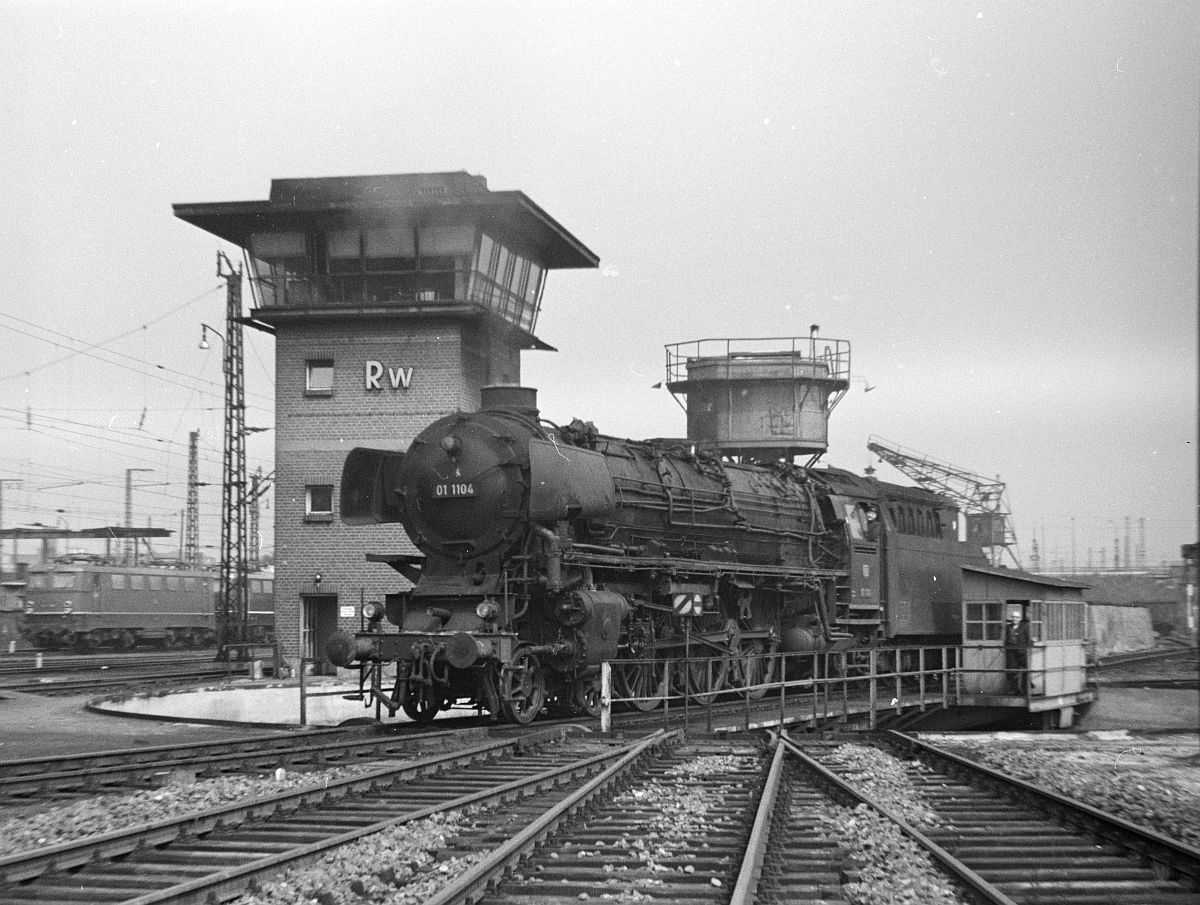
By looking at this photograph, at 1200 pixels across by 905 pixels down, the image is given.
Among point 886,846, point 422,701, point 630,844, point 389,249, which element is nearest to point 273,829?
point 630,844

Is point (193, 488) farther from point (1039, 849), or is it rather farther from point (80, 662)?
point (1039, 849)

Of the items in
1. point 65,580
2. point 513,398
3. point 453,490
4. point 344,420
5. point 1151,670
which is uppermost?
point 344,420

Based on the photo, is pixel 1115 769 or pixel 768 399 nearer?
pixel 1115 769

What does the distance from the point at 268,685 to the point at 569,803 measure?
17.3 metres

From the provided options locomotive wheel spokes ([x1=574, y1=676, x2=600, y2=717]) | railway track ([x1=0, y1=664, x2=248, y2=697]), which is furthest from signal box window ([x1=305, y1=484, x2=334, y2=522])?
locomotive wheel spokes ([x1=574, y1=676, x2=600, y2=717])

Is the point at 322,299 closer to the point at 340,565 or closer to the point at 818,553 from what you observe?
the point at 340,565

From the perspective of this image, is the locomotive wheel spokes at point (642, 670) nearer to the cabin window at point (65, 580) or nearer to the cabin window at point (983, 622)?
the cabin window at point (983, 622)

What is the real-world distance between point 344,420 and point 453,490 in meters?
13.2

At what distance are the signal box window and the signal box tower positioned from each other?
3 cm

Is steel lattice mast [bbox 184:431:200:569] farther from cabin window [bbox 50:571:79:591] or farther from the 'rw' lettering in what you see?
the 'rw' lettering

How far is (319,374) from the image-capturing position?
28469mm

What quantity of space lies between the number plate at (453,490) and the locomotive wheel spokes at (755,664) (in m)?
5.98

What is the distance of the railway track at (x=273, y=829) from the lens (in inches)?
253

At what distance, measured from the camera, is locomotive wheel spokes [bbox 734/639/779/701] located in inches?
763
